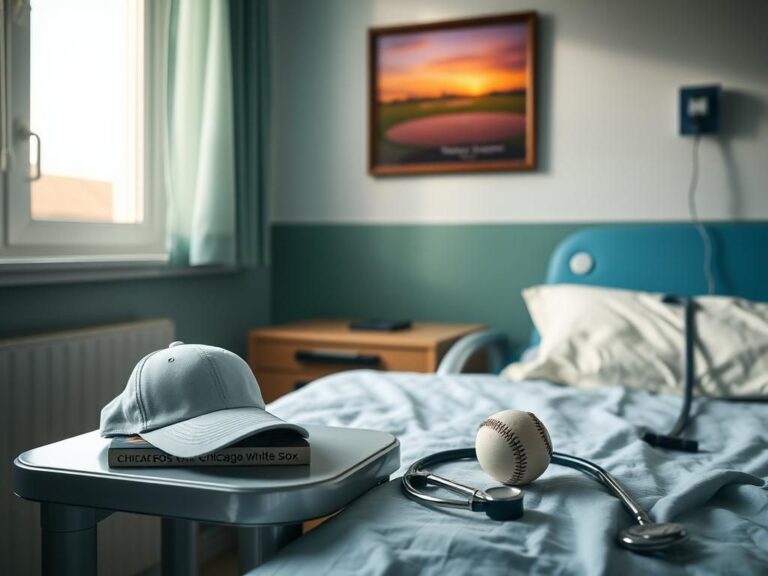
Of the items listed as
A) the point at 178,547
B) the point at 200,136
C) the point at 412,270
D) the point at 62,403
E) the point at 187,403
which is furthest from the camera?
the point at 412,270

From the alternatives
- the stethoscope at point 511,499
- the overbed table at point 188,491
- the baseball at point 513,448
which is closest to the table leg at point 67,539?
the overbed table at point 188,491

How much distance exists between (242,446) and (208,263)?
160 cm

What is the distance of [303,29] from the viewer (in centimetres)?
306

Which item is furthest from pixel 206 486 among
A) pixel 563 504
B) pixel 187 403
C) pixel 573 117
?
pixel 573 117

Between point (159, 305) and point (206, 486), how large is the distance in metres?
1.68

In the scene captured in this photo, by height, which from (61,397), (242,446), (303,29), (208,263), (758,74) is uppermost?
(303,29)

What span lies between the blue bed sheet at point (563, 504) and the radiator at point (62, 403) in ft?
2.09

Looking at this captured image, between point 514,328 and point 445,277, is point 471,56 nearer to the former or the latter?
point 445,277

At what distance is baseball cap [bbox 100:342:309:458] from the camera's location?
0.94m

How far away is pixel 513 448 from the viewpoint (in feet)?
3.35

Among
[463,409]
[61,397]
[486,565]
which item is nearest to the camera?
[486,565]

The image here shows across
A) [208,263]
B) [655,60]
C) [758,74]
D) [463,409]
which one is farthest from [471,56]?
[463,409]

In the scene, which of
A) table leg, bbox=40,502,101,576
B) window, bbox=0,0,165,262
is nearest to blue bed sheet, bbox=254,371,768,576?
table leg, bbox=40,502,101,576

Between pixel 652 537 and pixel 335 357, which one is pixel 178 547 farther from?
pixel 335 357
